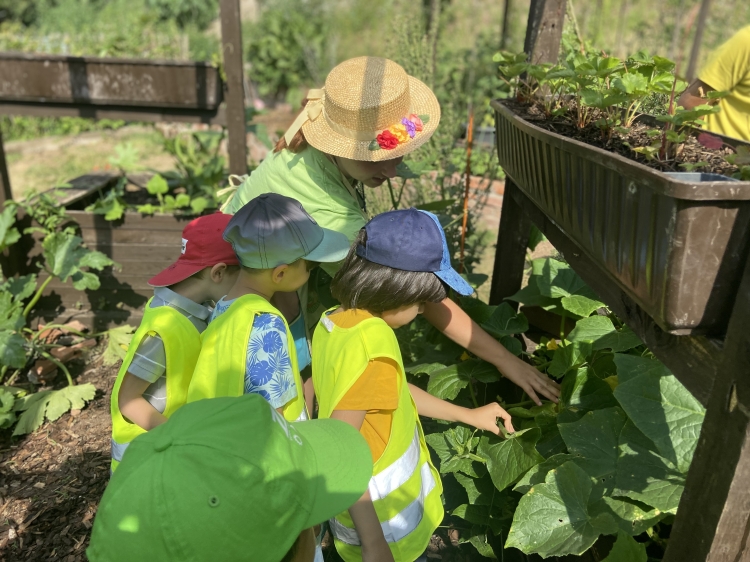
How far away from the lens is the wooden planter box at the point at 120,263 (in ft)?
11.4

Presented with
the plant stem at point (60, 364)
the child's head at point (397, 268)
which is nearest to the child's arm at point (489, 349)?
the child's head at point (397, 268)

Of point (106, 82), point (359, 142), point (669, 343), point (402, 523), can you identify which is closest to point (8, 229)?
point (106, 82)

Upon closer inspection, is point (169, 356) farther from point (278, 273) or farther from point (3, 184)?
point (3, 184)

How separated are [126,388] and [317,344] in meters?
0.47

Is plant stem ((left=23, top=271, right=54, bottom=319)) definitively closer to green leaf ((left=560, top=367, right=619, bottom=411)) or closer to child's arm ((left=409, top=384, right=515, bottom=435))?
child's arm ((left=409, top=384, right=515, bottom=435))

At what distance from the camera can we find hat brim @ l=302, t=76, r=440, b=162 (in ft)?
5.81

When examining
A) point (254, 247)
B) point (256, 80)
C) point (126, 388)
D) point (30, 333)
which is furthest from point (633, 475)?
point (256, 80)

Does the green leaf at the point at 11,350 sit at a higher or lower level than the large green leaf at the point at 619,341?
lower

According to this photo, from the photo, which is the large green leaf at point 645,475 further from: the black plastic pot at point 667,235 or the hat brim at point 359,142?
the hat brim at point 359,142

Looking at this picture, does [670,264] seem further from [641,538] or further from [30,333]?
[30,333]

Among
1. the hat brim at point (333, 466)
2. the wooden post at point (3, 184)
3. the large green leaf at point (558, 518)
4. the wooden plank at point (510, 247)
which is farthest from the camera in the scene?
the wooden post at point (3, 184)

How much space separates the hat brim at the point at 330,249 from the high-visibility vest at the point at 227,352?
0.57 ft

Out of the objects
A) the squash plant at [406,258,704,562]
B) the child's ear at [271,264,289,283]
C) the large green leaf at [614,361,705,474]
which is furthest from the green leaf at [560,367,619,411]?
the child's ear at [271,264,289,283]

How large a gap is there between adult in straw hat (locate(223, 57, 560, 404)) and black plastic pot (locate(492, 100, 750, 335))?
1.95 ft
